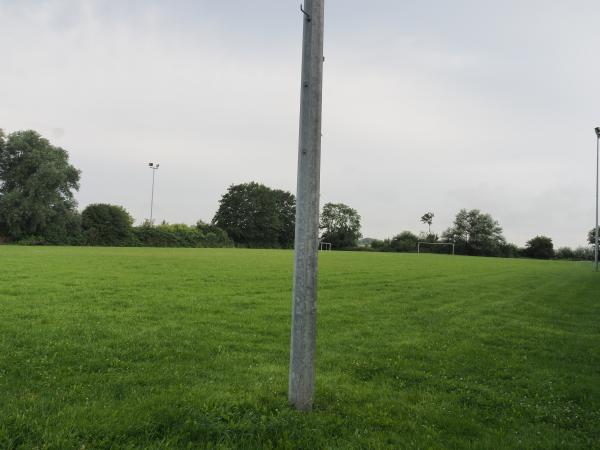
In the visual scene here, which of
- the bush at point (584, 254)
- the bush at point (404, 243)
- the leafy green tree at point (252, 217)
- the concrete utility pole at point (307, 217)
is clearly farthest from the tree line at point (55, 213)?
the bush at point (584, 254)

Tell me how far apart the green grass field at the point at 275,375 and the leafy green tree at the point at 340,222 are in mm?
118349

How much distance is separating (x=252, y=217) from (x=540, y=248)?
7302 cm

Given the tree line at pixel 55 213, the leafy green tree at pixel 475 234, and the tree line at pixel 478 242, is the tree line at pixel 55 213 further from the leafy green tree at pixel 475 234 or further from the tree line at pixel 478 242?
the leafy green tree at pixel 475 234

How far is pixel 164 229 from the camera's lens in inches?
3022

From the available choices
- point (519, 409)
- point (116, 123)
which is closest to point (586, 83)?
point (519, 409)

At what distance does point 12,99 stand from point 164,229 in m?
49.8

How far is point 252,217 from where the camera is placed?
10906 centimetres

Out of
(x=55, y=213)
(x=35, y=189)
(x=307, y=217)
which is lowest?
(x=307, y=217)

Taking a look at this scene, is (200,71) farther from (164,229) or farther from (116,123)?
(164,229)

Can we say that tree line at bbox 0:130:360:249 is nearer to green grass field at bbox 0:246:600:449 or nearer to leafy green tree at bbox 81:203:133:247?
leafy green tree at bbox 81:203:133:247

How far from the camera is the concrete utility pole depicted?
4199 mm

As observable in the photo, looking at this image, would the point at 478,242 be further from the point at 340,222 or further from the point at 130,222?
the point at 130,222

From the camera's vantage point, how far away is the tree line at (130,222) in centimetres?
6141

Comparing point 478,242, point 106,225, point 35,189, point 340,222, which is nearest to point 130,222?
point 106,225
